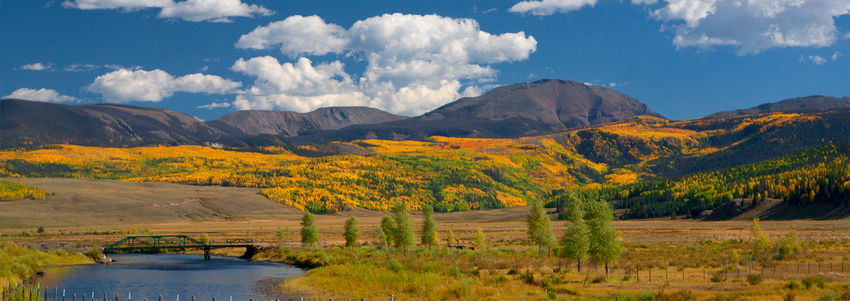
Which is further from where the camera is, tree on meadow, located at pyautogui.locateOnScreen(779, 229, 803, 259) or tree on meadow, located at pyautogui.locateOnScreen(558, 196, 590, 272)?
tree on meadow, located at pyautogui.locateOnScreen(779, 229, 803, 259)

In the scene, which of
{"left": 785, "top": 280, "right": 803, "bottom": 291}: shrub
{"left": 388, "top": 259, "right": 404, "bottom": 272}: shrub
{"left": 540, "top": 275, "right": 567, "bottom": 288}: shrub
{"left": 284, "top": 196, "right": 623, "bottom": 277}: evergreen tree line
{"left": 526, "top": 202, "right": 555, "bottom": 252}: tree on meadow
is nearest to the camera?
{"left": 785, "top": 280, "right": 803, "bottom": 291}: shrub

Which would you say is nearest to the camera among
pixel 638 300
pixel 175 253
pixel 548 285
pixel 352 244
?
pixel 638 300

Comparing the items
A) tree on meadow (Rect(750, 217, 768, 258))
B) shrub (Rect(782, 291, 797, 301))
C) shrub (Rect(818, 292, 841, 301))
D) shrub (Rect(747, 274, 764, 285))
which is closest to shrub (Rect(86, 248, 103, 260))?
shrub (Rect(747, 274, 764, 285))

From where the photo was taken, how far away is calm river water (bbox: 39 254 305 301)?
54.3 metres

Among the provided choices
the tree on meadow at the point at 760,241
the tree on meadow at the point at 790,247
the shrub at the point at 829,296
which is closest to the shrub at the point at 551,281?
the shrub at the point at 829,296

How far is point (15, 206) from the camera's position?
188500mm

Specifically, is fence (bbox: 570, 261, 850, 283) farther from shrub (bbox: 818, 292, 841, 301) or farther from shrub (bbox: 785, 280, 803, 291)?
shrub (bbox: 818, 292, 841, 301)

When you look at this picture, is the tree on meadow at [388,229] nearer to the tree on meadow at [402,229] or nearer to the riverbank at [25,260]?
the tree on meadow at [402,229]

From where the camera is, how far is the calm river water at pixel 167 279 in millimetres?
54312

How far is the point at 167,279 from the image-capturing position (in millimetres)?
67062

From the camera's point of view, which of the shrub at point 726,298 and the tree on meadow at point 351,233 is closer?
the shrub at point 726,298

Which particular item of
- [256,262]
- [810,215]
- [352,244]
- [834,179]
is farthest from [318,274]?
[834,179]

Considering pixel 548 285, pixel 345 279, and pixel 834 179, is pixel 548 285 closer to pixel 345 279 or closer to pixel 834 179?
pixel 345 279

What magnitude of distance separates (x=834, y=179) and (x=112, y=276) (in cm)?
16181
